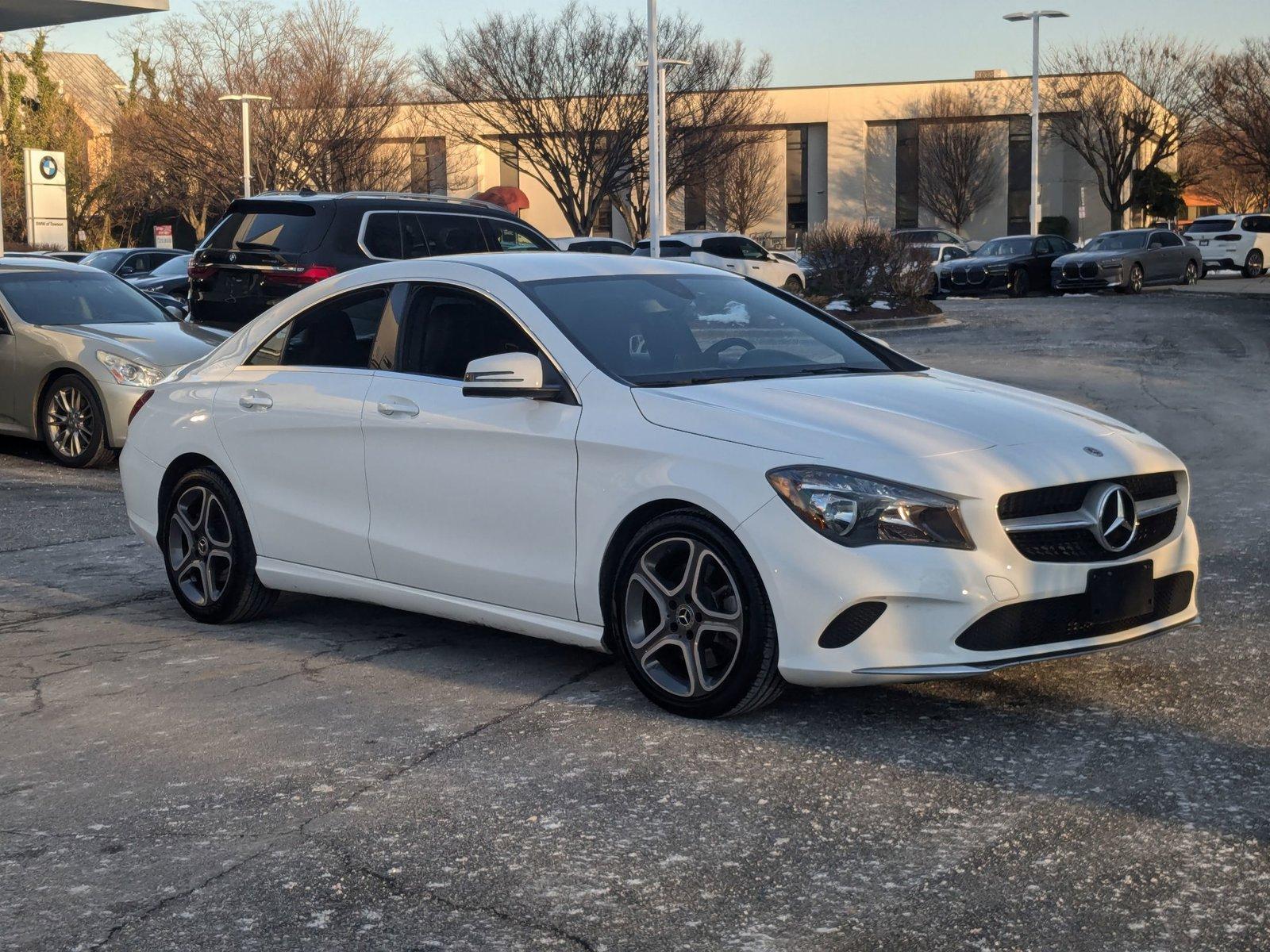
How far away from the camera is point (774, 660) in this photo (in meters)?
4.99

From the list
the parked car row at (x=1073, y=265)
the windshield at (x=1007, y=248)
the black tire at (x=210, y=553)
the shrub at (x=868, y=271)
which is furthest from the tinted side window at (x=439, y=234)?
the windshield at (x=1007, y=248)

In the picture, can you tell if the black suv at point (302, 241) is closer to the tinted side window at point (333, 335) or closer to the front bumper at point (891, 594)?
the tinted side window at point (333, 335)

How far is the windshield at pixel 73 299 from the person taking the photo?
42.6ft

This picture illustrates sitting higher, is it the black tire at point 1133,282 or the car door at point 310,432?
the black tire at point 1133,282

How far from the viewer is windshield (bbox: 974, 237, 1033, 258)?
3697 centimetres

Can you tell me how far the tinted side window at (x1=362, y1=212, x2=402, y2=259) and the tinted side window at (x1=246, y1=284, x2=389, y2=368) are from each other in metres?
6.61

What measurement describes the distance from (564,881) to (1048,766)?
1572 mm

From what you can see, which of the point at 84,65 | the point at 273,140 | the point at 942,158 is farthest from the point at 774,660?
the point at 84,65

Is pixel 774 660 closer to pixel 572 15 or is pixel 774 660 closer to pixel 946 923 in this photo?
pixel 946 923

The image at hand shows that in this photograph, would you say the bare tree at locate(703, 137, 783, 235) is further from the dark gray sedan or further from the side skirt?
the side skirt

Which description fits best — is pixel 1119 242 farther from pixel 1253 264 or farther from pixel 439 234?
pixel 439 234

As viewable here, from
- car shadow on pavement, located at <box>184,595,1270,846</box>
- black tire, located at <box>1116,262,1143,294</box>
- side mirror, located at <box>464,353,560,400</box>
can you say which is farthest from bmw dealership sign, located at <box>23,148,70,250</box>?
black tire, located at <box>1116,262,1143,294</box>

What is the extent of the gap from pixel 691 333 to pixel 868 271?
21.5 meters

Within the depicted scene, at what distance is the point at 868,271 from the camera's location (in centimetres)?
2697
